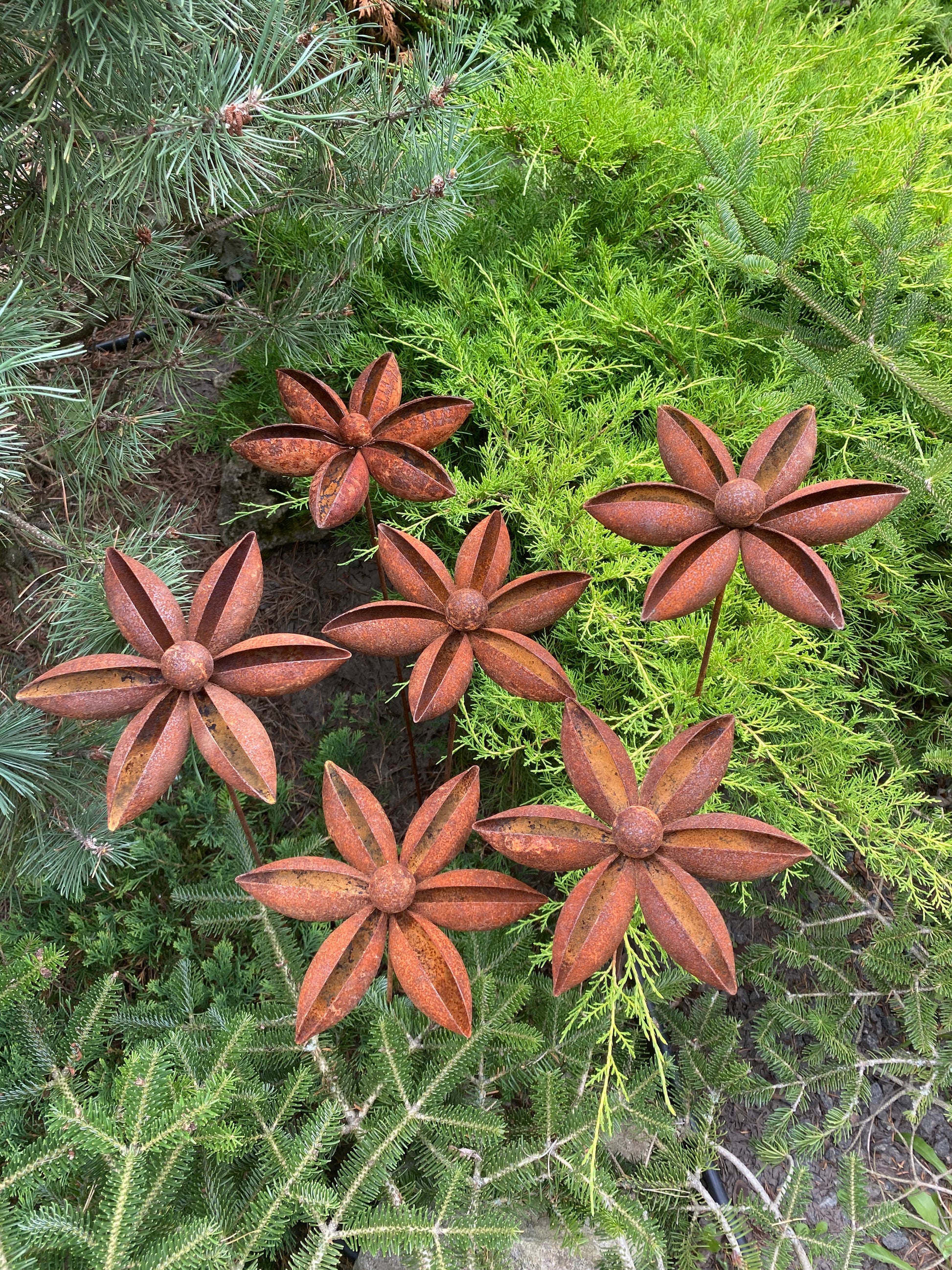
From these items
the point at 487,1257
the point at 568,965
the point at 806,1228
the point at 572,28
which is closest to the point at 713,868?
the point at 568,965

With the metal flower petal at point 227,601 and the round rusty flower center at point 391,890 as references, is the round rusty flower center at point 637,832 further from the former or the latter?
the metal flower petal at point 227,601

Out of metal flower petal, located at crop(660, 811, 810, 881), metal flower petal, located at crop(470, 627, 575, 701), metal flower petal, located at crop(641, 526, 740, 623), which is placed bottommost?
metal flower petal, located at crop(660, 811, 810, 881)

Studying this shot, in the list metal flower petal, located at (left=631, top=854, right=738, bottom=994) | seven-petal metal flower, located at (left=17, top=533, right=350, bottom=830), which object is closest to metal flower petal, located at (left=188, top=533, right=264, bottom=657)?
seven-petal metal flower, located at (left=17, top=533, right=350, bottom=830)

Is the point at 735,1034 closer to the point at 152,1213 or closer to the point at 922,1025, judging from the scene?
the point at 922,1025

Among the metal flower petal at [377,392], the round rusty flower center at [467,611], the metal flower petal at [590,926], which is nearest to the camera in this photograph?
the metal flower petal at [590,926]

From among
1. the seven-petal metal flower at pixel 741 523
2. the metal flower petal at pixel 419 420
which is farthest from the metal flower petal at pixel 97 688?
the seven-petal metal flower at pixel 741 523

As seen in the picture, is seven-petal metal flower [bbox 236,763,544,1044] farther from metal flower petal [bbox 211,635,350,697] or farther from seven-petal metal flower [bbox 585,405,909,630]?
seven-petal metal flower [bbox 585,405,909,630]

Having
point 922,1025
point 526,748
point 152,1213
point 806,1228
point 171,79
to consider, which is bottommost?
point 806,1228
